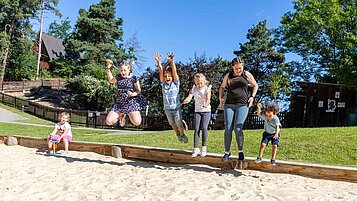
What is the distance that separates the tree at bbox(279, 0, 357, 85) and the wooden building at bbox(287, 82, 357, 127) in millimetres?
3132

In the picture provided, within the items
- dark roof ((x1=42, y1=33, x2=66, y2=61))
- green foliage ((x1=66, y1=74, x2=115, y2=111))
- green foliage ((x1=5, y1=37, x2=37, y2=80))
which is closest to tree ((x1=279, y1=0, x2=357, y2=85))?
green foliage ((x1=66, y1=74, x2=115, y2=111))

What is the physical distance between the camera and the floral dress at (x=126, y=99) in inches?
265

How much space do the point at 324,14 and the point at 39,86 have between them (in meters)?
35.4

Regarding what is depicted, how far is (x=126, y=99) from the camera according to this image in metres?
6.72

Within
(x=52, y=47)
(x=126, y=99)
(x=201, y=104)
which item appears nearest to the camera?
(x=201, y=104)

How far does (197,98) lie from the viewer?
6.35m

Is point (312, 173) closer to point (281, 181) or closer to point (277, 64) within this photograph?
point (281, 181)

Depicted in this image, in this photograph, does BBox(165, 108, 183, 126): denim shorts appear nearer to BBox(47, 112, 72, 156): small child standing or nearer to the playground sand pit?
the playground sand pit

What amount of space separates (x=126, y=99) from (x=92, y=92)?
2912cm

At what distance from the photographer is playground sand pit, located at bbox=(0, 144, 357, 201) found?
496 cm

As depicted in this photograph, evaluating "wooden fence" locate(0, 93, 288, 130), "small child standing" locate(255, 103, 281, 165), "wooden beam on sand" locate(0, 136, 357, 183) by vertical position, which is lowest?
"wooden fence" locate(0, 93, 288, 130)

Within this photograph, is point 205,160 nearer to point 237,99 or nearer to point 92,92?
point 237,99

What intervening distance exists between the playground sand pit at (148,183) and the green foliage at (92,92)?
2713 cm

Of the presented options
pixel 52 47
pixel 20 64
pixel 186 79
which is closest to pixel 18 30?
pixel 20 64
